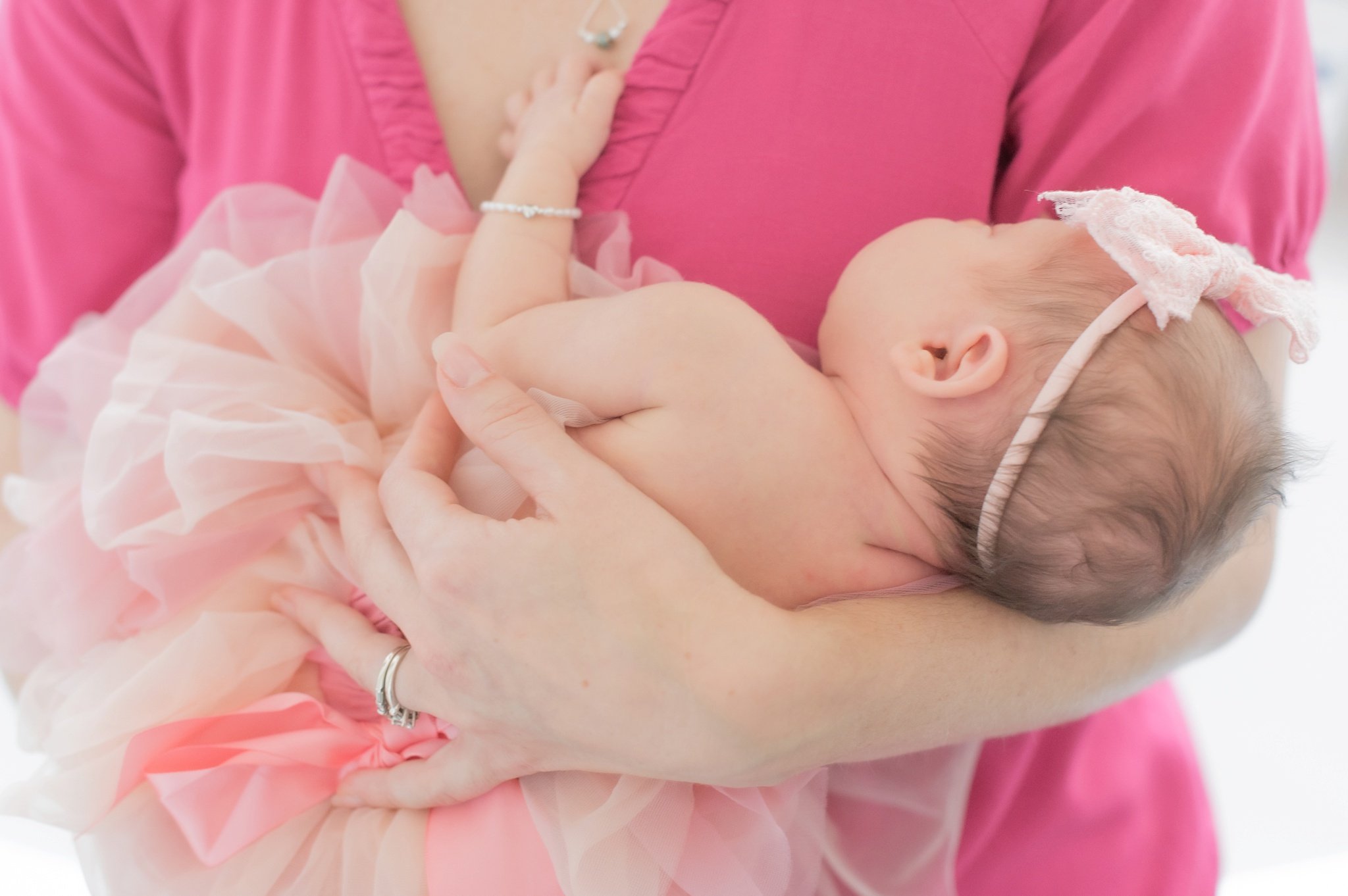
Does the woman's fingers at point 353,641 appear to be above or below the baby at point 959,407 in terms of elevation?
below

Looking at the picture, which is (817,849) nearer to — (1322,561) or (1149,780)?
(1149,780)

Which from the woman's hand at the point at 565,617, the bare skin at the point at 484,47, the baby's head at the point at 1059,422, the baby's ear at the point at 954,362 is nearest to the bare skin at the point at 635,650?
the woman's hand at the point at 565,617

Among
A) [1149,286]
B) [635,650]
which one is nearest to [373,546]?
Answer: [635,650]

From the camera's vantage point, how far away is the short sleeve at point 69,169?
1.15m

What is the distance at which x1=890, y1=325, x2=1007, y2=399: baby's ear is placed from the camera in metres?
0.89

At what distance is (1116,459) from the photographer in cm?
84

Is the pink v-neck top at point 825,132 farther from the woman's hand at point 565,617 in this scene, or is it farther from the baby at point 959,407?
Result: the woman's hand at point 565,617

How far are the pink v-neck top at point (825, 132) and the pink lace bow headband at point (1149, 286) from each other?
14 cm

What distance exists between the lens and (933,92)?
1.07 m

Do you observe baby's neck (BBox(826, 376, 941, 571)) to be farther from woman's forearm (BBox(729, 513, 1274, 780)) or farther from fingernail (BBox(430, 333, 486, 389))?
fingernail (BBox(430, 333, 486, 389))

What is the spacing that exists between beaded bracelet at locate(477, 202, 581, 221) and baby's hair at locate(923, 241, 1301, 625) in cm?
48

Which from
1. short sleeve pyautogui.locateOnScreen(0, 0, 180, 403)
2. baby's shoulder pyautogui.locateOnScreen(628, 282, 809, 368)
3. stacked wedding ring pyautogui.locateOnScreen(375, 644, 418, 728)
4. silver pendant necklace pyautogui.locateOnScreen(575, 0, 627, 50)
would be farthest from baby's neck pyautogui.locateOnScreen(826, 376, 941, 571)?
short sleeve pyautogui.locateOnScreen(0, 0, 180, 403)

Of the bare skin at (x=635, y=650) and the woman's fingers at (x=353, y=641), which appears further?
the woman's fingers at (x=353, y=641)

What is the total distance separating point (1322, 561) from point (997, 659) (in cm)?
181
